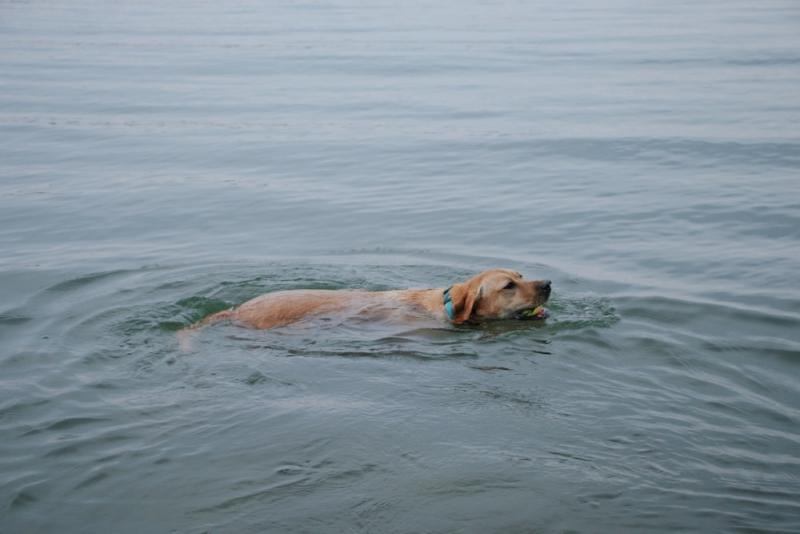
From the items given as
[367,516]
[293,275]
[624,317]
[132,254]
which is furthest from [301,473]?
[132,254]

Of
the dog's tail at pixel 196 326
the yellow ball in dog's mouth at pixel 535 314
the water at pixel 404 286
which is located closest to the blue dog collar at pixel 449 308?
the water at pixel 404 286

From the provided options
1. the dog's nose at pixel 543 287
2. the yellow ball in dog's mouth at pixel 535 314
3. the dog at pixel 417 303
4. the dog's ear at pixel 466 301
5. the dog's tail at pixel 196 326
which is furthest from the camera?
the yellow ball in dog's mouth at pixel 535 314

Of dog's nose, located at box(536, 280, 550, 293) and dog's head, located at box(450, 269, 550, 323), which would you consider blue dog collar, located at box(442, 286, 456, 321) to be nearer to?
dog's head, located at box(450, 269, 550, 323)

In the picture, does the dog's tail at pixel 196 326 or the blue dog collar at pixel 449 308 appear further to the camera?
the blue dog collar at pixel 449 308

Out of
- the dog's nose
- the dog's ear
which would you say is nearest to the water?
the dog's ear

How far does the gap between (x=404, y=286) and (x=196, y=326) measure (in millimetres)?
2634

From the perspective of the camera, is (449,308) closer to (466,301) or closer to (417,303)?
(466,301)

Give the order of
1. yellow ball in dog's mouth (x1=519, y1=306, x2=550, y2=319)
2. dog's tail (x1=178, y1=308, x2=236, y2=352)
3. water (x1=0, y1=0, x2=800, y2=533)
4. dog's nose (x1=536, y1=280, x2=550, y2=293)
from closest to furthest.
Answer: water (x1=0, y1=0, x2=800, y2=533), dog's tail (x1=178, y1=308, x2=236, y2=352), dog's nose (x1=536, y1=280, x2=550, y2=293), yellow ball in dog's mouth (x1=519, y1=306, x2=550, y2=319)

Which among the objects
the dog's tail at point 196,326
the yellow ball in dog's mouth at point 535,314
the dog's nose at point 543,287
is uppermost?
the dog's nose at point 543,287

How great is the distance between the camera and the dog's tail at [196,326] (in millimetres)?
9086

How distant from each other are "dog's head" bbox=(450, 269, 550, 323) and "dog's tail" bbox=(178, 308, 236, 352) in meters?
2.20

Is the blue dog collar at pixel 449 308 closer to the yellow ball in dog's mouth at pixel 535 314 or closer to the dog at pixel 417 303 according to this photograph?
the dog at pixel 417 303

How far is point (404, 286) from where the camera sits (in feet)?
36.8

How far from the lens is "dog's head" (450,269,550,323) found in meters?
9.62
